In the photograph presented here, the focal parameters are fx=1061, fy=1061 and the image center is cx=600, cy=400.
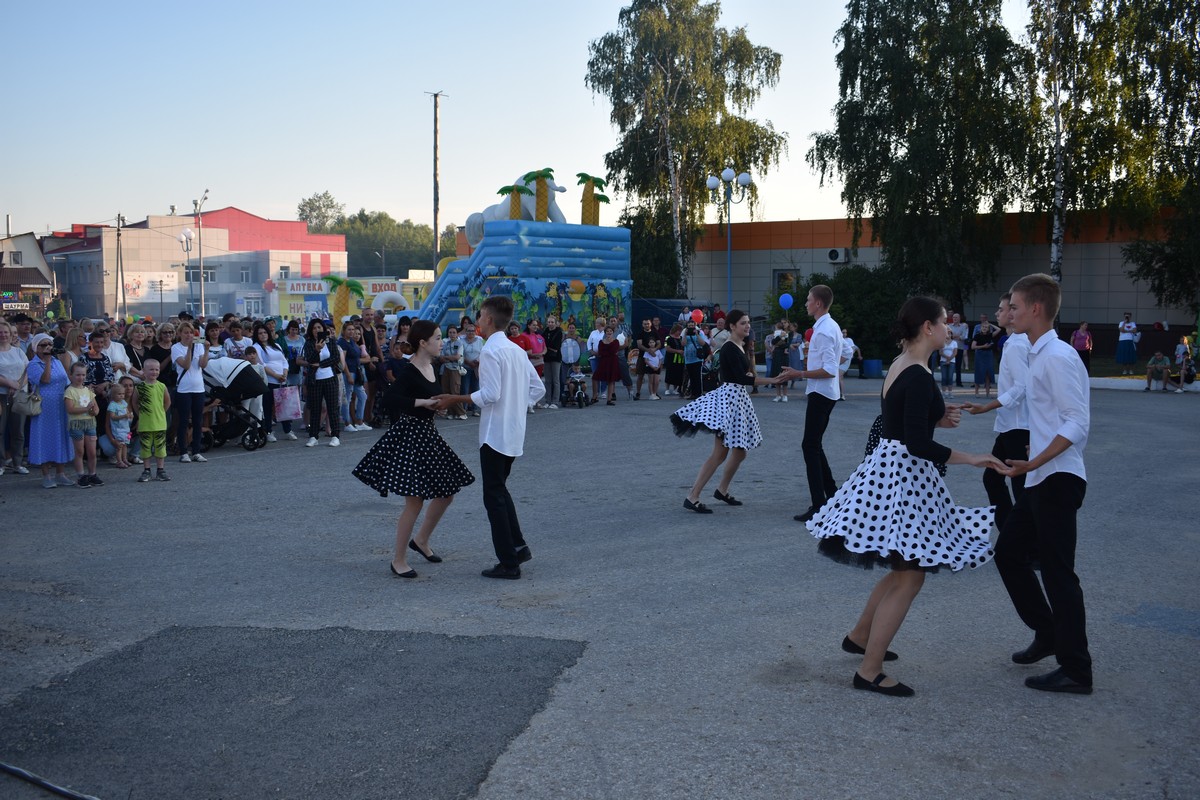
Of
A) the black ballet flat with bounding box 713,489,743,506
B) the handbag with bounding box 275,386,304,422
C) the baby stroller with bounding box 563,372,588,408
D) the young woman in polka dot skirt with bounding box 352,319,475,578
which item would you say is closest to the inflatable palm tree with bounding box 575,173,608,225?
the baby stroller with bounding box 563,372,588,408

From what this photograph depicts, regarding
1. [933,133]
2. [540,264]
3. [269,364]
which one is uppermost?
[933,133]

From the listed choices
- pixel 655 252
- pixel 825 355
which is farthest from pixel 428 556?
pixel 655 252

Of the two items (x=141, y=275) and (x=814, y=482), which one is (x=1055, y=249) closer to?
(x=814, y=482)

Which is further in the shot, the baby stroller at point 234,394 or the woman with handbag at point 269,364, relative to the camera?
the woman with handbag at point 269,364

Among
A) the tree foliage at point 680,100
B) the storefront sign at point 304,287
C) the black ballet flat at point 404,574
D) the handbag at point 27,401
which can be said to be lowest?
the black ballet flat at point 404,574

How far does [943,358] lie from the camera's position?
74.9 feet

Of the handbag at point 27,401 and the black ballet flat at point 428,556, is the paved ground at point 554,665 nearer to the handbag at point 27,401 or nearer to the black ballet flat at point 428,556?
the black ballet flat at point 428,556

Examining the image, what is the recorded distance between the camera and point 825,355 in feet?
29.0

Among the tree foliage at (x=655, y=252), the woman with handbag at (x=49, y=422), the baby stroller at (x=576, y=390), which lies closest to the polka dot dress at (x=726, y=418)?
the woman with handbag at (x=49, y=422)

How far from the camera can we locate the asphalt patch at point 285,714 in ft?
12.9

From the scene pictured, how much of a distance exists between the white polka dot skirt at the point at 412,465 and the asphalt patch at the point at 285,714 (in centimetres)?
145

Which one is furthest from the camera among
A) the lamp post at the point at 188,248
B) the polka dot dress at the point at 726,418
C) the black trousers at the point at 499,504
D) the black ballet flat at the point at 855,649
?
the lamp post at the point at 188,248

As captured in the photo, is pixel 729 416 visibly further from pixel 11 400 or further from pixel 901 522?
pixel 11 400

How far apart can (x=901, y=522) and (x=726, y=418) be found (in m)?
4.57
